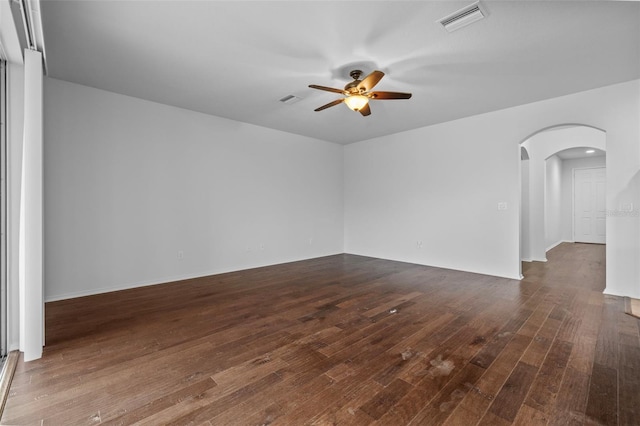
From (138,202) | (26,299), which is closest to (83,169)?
(138,202)

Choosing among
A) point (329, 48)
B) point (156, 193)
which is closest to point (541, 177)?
point (329, 48)

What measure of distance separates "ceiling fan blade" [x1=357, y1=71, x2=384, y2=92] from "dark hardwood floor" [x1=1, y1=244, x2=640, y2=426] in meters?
2.51

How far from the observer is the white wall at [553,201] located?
24.9 feet

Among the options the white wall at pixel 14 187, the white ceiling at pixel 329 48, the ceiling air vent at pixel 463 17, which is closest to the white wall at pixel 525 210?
the white ceiling at pixel 329 48

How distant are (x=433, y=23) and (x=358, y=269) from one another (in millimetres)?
4055

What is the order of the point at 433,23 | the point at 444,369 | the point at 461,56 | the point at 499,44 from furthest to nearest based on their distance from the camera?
the point at 461,56
the point at 499,44
the point at 433,23
the point at 444,369

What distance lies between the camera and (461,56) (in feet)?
9.98

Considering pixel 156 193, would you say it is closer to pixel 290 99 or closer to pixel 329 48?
pixel 290 99

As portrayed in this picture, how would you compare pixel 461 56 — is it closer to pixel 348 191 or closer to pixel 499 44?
pixel 499 44

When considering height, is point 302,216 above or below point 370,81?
below

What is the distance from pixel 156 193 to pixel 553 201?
32.8 feet

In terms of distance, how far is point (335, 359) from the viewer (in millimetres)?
2258

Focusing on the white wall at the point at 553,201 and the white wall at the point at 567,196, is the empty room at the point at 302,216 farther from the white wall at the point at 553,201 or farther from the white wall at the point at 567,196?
the white wall at the point at 567,196

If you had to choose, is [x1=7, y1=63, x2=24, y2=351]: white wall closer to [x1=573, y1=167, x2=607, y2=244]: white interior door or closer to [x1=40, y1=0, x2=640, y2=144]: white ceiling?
[x1=40, y1=0, x2=640, y2=144]: white ceiling
